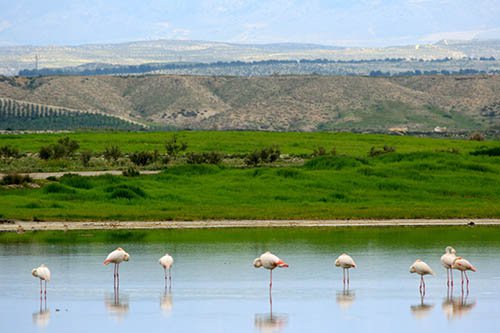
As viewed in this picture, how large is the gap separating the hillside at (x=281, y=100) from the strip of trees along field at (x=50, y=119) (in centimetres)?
618

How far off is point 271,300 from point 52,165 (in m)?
38.8

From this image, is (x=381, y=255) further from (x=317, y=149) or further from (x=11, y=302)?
(x=317, y=149)

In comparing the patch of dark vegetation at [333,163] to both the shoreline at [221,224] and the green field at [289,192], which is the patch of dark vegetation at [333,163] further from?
the shoreline at [221,224]

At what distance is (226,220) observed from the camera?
37.5 metres

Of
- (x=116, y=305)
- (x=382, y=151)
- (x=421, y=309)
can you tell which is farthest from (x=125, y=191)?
(x=382, y=151)

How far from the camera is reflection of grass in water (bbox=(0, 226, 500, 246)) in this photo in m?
31.0

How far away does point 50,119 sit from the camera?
125312mm

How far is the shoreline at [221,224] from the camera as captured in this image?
3528cm

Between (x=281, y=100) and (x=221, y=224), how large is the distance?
9964 cm

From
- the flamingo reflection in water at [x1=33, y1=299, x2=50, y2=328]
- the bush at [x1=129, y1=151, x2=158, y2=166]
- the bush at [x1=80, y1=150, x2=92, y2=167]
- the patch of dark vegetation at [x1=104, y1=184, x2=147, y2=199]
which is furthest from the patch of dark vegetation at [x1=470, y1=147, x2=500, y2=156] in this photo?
the flamingo reflection in water at [x1=33, y1=299, x2=50, y2=328]

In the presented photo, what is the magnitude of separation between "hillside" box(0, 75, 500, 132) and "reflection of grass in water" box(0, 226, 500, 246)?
274 feet

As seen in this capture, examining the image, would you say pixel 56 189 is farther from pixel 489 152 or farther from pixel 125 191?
pixel 489 152

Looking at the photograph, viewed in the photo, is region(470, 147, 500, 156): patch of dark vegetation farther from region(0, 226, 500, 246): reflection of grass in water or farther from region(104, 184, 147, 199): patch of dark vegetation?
region(0, 226, 500, 246): reflection of grass in water

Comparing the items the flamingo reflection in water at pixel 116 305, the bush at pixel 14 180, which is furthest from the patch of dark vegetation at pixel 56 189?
the flamingo reflection in water at pixel 116 305
